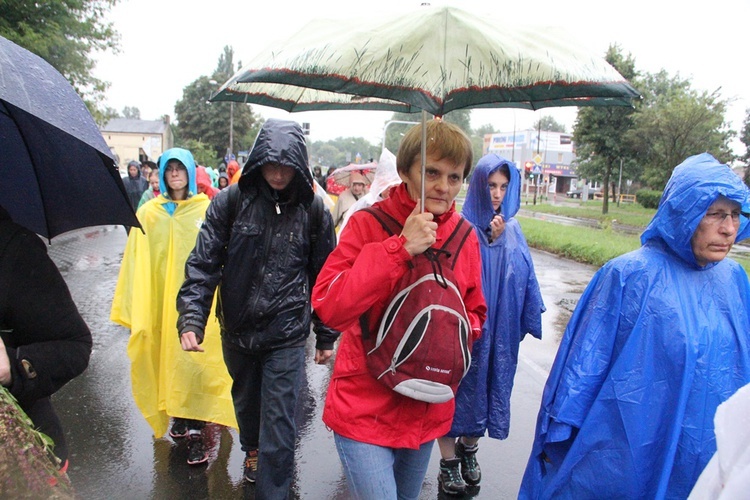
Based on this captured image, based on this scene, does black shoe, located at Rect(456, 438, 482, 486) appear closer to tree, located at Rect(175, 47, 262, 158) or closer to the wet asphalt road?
the wet asphalt road

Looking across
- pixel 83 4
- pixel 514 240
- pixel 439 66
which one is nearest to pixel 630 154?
pixel 83 4

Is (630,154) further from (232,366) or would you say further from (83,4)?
(232,366)

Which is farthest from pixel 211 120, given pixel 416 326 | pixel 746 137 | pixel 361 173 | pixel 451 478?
pixel 416 326

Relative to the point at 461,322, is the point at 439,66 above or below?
above

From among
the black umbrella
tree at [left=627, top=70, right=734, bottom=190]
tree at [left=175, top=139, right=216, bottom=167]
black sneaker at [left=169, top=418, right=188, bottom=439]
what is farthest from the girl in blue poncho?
tree at [left=175, top=139, right=216, bottom=167]

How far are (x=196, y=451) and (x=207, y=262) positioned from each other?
5.16ft

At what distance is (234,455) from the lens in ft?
13.5

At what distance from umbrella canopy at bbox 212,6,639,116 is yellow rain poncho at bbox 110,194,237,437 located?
99.5 inches

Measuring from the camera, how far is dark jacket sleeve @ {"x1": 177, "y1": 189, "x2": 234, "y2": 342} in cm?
306

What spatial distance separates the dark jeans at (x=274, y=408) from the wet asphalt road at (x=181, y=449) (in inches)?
25.1

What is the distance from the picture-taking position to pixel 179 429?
4301 mm

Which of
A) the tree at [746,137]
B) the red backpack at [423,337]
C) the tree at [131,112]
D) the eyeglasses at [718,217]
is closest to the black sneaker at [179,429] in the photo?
the red backpack at [423,337]

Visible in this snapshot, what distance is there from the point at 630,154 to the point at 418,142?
2958 centimetres

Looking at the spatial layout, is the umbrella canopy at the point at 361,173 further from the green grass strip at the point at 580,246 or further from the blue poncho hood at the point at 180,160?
the green grass strip at the point at 580,246
